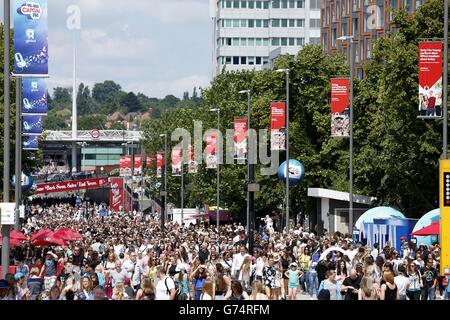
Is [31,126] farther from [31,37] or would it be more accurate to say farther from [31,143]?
[31,37]

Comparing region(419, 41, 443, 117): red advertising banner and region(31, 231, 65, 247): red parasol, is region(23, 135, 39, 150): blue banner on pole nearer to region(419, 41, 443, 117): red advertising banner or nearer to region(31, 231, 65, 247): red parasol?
region(31, 231, 65, 247): red parasol

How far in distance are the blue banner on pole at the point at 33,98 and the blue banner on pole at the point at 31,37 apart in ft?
46.6

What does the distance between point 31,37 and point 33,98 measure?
1517 cm

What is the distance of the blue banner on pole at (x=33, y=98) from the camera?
4731cm

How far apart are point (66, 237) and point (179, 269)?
1131cm

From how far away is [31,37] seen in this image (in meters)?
32.5

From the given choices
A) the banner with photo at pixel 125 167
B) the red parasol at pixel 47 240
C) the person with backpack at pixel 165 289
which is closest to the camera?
the person with backpack at pixel 165 289

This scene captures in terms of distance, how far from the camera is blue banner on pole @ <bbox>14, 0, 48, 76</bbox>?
32375 mm

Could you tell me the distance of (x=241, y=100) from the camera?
3733 inches

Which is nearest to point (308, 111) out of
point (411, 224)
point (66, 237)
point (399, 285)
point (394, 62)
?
point (394, 62)

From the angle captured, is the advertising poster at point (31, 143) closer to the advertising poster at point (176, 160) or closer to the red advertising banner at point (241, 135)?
the red advertising banner at point (241, 135)

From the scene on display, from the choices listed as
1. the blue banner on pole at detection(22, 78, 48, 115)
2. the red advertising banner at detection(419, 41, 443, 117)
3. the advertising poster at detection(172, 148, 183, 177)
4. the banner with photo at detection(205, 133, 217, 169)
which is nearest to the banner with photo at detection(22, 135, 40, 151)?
the blue banner on pole at detection(22, 78, 48, 115)

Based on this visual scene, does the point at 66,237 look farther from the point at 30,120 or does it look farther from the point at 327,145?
the point at 327,145

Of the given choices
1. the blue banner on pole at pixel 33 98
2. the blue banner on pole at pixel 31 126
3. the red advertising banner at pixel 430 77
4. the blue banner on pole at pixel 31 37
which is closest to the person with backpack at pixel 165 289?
the blue banner on pole at pixel 31 37
